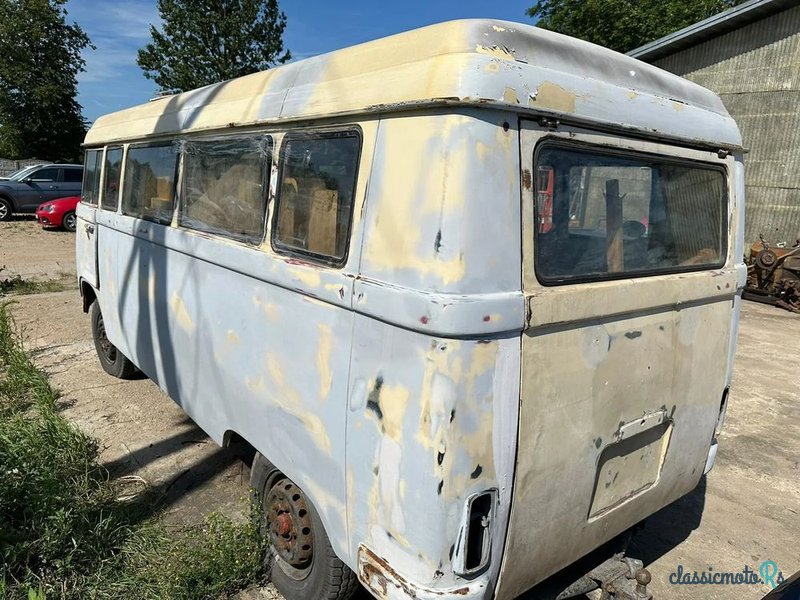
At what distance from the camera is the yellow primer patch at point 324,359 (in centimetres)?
212

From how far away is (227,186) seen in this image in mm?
2953

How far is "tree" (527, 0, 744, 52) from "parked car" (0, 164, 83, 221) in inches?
823

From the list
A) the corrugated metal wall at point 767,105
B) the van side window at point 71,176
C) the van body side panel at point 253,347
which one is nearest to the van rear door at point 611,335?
the van body side panel at point 253,347

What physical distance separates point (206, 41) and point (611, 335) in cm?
2799

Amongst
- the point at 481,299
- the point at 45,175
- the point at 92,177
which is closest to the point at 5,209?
the point at 45,175

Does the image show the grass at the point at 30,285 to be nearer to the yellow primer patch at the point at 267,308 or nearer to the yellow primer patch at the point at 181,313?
the yellow primer patch at the point at 181,313

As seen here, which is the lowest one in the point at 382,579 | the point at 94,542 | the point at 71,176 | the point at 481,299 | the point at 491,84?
the point at 94,542

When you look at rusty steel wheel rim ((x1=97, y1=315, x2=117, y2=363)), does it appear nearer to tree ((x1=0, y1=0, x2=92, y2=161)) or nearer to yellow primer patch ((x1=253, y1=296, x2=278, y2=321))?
yellow primer patch ((x1=253, y1=296, x2=278, y2=321))

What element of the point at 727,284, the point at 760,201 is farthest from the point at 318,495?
the point at 760,201

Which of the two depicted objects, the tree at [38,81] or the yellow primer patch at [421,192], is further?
the tree at [38,81]

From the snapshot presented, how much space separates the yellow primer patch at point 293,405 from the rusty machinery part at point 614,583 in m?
1.18

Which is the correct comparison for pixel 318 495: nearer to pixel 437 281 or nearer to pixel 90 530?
pixel 437 281

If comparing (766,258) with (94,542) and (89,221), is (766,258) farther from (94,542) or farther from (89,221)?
(94,542)

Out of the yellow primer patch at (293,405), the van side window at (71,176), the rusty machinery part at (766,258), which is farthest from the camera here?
the van side window at (71,176)
